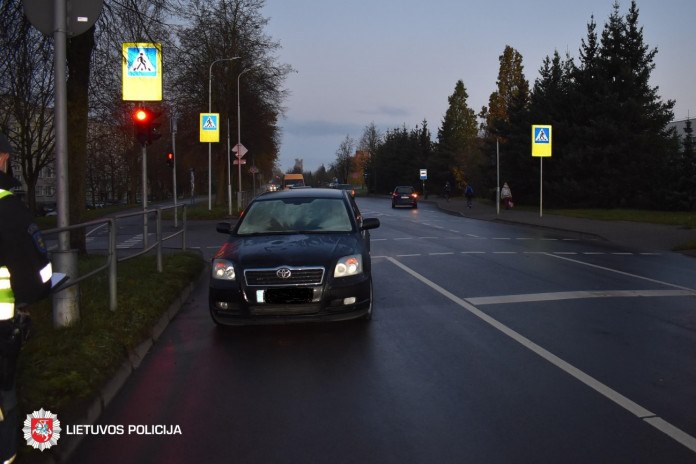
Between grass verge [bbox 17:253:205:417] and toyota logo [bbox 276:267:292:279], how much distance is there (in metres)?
1.57

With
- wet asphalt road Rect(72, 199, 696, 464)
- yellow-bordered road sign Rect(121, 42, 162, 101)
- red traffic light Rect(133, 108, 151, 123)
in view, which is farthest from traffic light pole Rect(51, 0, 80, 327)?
red traffic light Rect(133, 108, 151, 123)

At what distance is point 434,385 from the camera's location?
16.8 feet

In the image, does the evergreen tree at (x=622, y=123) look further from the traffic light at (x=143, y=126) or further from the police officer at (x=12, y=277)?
the police officer at (x=12, y=277)

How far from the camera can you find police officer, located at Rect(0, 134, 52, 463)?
306 cm

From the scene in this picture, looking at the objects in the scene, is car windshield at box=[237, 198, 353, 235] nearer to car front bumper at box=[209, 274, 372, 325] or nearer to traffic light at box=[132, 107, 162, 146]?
car front bumper at box=[209, 274, 372, 325]

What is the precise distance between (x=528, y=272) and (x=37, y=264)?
9.87 m

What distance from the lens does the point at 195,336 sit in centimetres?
704

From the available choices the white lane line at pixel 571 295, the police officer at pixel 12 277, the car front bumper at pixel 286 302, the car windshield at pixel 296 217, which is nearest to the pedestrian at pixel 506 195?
the white lane line at pixel 571 295

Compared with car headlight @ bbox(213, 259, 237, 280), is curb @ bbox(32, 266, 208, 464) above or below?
below

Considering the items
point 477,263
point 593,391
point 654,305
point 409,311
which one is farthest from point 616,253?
point 593,391

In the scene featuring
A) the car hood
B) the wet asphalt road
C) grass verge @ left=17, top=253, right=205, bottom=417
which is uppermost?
the car hood

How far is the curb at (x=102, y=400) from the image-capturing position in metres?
3.82

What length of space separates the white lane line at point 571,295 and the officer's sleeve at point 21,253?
6.29 metres

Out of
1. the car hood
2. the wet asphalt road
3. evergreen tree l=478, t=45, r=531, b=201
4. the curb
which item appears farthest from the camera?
evergreen tree l=478, t=45, r=531, b=201
